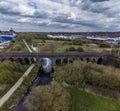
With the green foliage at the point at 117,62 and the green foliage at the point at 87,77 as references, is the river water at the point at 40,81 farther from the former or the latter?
the green foliage at the point at 117,62

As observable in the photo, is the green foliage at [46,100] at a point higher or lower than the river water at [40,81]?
higher

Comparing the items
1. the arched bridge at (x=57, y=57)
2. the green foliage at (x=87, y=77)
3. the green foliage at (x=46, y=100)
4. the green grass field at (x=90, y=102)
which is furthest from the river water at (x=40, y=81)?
the arched bridge at (x=57, y=57)

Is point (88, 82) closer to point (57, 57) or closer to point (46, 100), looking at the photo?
point (46, 100)

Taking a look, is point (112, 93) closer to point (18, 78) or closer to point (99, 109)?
point (99, 109)

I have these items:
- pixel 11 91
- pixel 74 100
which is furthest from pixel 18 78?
pixel 74 100

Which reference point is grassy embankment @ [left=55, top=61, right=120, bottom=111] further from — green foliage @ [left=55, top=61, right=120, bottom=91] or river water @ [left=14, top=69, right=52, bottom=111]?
river water @ [left=14, top=69, right=52, bottom=111]

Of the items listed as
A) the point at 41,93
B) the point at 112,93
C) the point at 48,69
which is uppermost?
the point at 41,93

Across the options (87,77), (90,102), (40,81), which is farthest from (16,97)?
(87,77)
